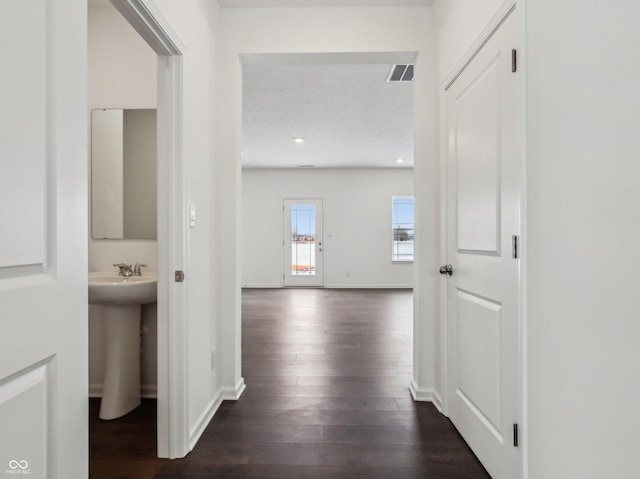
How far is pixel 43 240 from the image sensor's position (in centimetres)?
85

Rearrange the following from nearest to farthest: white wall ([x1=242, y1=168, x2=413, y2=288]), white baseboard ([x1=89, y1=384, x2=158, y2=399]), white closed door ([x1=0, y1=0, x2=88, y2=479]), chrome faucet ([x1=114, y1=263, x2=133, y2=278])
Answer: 1. white closed door ([x1=0, y1=0, x2=88, y2=479])
2. chrome faucet ([x1=114, y1=263, x2=133, y2=278])
3. white baseboard ([x1=89, y1=384, x2=158, y2=399])
4. white wall ([x1=242, y1=168, x2=413, y2=288])

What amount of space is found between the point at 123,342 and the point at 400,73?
126 inches

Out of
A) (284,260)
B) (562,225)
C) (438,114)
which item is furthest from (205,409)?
(284,260)

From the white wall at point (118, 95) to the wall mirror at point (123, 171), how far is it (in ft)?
0.24

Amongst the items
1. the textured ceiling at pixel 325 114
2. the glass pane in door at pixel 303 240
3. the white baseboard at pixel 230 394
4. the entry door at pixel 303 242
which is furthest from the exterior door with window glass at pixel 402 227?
the white baseboard at pixel 230 394

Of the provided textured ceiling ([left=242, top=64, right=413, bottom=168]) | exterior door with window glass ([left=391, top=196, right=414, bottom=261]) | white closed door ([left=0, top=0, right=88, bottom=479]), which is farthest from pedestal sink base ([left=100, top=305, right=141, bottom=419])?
exterior door with window glass ([left=391, top=196, right=414, bottom=261])

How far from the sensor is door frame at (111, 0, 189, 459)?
70.4 inches

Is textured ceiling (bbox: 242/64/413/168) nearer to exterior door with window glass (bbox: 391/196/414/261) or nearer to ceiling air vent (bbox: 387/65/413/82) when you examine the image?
ceiling air vent (bbox: 387/65/413/82)

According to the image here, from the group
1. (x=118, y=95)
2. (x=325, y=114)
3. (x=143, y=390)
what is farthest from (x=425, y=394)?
(x=325, y=114)

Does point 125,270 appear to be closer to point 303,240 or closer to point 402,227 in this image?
point 303,240

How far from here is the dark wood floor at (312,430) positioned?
171cm

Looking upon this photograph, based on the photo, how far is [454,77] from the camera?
6.81 feet

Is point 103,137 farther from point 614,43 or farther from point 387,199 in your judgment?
point 387,199

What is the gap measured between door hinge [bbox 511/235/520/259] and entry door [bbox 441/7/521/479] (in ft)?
0.08
